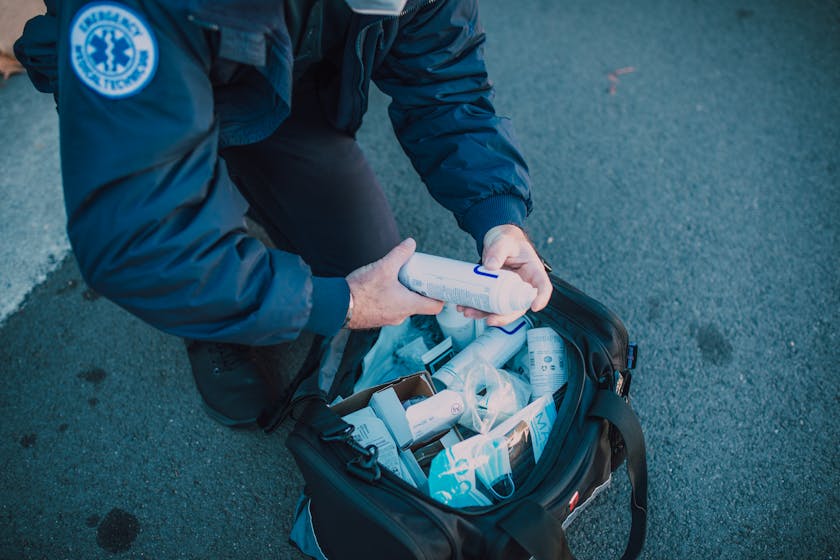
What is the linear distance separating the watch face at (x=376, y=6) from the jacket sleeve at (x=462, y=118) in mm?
228

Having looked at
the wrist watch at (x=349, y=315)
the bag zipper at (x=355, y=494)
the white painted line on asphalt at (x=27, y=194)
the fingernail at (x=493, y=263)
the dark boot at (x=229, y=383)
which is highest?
the fingernail at (x=493, y=263)

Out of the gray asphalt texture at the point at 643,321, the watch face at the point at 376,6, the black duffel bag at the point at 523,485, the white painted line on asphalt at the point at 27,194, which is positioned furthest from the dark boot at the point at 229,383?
the watch face at the point at 376,6

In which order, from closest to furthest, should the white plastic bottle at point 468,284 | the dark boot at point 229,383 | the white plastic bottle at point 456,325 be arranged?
the white plastic bottle at point 468,284 → the white plastic bottle at point 456,325 → the dark boot at point 229,383

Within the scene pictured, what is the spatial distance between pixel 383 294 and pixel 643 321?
2.82ft

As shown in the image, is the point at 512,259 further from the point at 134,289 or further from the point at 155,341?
the point at 155,341

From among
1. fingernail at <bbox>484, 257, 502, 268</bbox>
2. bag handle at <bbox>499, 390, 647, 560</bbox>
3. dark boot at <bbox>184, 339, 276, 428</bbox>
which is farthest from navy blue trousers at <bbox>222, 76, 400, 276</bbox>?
bag handle at <bbox>499, 390, 647, 560</bbox>

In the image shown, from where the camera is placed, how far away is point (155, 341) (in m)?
1.49

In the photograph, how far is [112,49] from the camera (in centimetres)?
72

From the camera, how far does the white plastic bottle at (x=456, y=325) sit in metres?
1.23

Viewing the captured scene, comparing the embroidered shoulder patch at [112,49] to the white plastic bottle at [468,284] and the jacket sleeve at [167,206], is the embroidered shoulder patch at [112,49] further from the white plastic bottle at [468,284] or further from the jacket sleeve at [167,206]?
the white plastic bottle at [468,284]

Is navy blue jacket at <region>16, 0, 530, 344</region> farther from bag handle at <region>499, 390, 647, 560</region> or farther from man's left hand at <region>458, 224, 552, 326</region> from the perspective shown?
bag handle at <region>499, 390, 647, 560</region>

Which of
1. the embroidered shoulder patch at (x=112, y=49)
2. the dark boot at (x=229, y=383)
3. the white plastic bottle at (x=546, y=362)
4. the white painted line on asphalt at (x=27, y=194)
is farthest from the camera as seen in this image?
the white painted line on asphalt at (x=27, y=194)

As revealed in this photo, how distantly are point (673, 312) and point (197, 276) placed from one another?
1273 millimetres

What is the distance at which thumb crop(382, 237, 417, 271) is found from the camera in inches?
40.1
